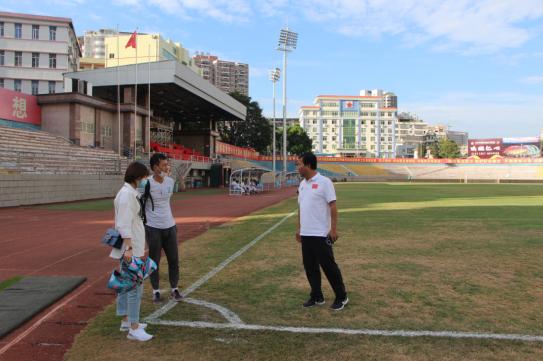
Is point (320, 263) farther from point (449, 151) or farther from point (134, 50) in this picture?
point (449, 151)

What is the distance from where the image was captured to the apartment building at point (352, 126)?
115m

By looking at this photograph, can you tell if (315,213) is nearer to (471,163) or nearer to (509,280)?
(509,280)

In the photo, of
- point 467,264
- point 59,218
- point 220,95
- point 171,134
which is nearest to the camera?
point 467,264

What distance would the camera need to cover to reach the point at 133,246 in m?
3.83

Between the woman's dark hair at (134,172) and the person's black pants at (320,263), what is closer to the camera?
the woman's dark hair at (134,172)

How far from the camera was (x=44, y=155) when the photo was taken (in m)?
19.6

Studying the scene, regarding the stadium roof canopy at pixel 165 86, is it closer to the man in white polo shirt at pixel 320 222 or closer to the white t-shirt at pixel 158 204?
the white t-shirt at pixel 158 204

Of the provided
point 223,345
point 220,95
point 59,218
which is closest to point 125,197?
point 223,345

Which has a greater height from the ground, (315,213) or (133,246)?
(315,213)

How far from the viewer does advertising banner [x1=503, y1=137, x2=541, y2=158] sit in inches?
3440

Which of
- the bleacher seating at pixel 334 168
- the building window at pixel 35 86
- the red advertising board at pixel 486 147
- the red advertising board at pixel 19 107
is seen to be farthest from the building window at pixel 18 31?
the red advertising board at pixel 486 147

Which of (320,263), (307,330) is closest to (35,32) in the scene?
(320,263)

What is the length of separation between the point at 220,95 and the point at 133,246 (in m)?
42.5

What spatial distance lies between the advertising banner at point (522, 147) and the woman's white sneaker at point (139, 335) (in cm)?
10271
